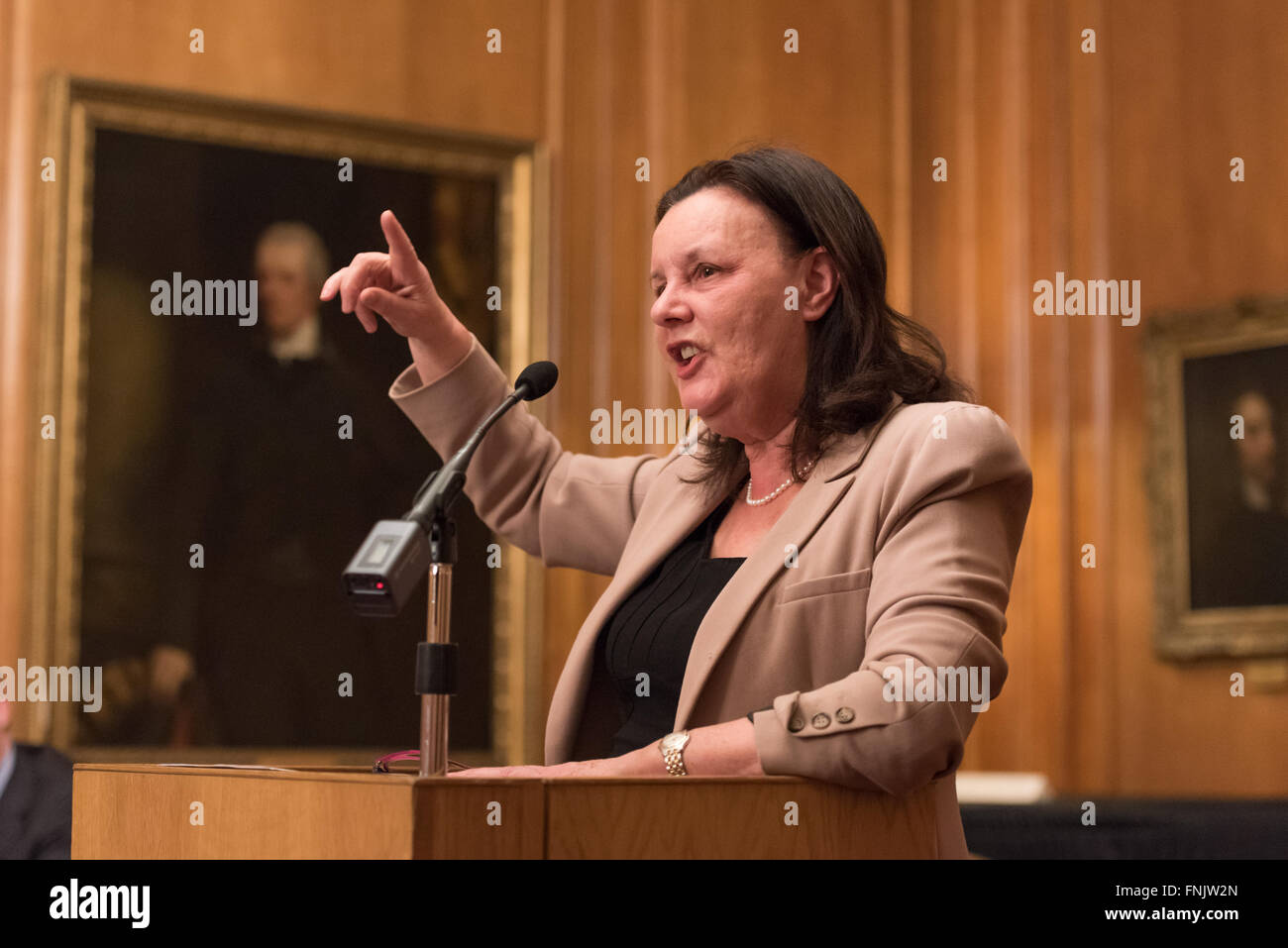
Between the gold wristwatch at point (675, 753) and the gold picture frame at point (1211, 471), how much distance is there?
14.0ft

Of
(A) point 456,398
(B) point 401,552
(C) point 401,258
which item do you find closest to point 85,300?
(A) point 456,398

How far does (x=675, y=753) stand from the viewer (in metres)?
2.12

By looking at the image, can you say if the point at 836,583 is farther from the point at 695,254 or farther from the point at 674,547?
the point at 695,254

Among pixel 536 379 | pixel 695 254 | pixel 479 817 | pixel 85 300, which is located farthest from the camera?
pixel 85 300

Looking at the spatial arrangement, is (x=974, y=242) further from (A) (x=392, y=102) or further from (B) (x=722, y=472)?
(B) (x=722, y=472)

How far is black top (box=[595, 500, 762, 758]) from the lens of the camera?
249 centimetres

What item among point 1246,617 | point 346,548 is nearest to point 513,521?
point 346,548

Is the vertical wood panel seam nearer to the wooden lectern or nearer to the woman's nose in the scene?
the woman's nose

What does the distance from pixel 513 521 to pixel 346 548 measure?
267 centimetres

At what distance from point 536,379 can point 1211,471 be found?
448 centimetres

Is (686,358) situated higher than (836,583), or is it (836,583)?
(686,358)

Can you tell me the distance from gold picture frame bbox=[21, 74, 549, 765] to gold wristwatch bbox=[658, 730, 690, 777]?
11.7 ft

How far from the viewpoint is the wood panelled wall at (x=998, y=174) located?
5969 mm
